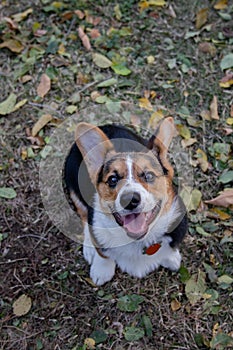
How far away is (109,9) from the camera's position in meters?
4.59

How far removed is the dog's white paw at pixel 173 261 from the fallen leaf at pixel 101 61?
1.80m

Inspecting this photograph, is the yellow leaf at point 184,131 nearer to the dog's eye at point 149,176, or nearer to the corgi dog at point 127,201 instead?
the corgi dog at point 127,201

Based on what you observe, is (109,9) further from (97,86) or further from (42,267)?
(42,267)

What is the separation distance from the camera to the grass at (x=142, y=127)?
3.07m

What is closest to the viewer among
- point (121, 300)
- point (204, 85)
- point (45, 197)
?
point (121, 300)

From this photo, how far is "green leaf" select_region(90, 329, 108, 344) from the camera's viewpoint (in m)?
3.02

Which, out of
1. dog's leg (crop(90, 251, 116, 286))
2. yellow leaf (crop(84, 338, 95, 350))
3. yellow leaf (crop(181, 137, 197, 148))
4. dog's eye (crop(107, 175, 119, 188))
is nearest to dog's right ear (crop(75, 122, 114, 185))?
dog's eye (crop(107, 175, 119, 188))

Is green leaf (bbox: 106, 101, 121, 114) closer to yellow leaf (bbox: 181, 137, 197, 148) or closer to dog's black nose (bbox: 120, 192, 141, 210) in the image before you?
yellow leaf (bbox: 181, 137, 197, 148)

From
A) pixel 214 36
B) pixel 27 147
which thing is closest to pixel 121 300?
pixel 27 147

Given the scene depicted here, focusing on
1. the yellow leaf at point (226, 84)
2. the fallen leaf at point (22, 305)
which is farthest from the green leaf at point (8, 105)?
the yellow leaf at point (226, 84)

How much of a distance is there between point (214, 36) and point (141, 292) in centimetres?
235

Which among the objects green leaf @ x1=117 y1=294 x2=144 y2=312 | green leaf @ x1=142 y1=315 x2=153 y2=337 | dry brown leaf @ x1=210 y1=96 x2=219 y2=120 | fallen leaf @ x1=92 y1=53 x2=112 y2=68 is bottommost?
green leaf @ x1=142 y1=315 x2=153 y2=337

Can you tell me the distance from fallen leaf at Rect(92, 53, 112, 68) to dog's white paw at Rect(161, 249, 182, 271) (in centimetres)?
180

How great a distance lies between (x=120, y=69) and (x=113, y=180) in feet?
5.79
